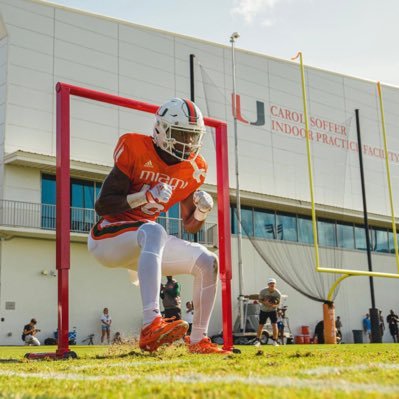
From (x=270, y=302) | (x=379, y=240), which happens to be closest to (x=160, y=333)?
(x=270, y=302)

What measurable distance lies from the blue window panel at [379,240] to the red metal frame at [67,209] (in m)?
24.9

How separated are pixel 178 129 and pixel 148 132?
1760cm

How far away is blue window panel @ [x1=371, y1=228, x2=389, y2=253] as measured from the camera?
2995 centimetres

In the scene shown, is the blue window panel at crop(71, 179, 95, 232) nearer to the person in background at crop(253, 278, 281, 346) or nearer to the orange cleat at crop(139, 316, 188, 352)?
the person in background at crop(253, 278, 281, 346)

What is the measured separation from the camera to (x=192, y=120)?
490cm

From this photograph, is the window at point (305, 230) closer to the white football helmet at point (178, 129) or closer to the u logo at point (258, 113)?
the u logo at point (258, 113)

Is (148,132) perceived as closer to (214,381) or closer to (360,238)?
(360,238)

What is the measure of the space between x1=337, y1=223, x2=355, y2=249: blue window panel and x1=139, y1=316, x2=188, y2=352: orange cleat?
978 inches

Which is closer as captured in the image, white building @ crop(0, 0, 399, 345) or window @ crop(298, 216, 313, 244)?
white building @ crop(0, 0, 399, 345)

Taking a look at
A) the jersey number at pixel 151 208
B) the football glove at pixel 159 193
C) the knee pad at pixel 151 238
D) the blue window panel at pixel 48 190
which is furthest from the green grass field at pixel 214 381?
the blue window panel at pixel 48 190

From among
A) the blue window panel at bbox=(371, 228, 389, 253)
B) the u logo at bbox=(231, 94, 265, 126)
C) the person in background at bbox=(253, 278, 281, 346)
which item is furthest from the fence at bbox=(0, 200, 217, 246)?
the blue window panel at bbox=(371, 228, 389, 253)

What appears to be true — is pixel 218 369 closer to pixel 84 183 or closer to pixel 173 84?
pixel 84 183

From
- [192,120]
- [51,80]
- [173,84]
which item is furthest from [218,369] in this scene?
[173,84]

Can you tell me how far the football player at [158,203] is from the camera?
4715 mm
